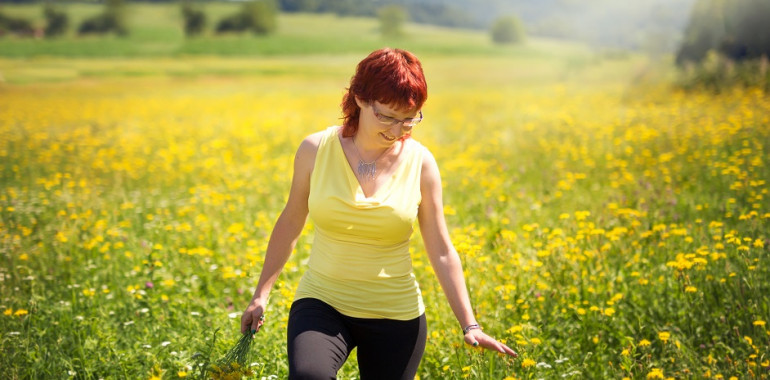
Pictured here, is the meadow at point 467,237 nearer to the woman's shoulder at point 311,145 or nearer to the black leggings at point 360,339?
the black leggings at point 360,339

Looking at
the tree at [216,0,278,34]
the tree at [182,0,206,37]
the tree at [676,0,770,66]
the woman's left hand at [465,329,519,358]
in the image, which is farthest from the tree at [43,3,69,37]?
the woman's left hand at [465,329,519,358]

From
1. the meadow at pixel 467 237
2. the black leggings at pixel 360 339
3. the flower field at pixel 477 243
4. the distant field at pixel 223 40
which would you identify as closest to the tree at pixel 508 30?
the distant field at pixel 223 40

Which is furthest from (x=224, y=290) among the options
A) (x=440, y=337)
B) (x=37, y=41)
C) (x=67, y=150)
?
(x=37, y=41)

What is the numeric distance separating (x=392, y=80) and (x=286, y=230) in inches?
30.1

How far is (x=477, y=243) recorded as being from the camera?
4.70m

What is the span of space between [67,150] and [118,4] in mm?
13790

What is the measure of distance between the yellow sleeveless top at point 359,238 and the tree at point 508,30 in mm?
38948

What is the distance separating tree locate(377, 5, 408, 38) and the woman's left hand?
3770 centimetres

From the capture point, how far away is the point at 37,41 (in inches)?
610

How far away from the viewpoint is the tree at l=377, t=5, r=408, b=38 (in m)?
39.0

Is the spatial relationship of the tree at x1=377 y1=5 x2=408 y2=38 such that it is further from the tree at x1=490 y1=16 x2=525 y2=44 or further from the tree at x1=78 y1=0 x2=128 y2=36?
the tree at x1=78 y1=0 x2=128 y2=36

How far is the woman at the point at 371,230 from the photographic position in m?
2.41

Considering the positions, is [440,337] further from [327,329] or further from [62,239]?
[62,239]

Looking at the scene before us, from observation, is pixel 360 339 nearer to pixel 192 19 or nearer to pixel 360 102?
pixel 360 102
